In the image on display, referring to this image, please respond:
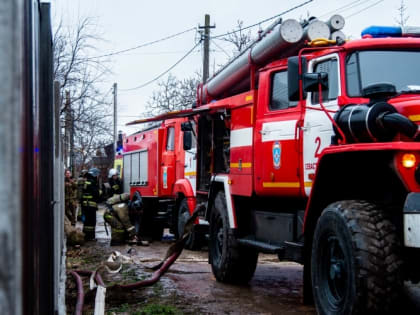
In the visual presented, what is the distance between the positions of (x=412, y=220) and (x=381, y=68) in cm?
212

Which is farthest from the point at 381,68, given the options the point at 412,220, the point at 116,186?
the point at 116,186

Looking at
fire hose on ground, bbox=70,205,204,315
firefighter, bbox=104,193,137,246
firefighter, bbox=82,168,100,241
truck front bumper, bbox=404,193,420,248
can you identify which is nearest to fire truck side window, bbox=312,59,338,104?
truck front bumper, bbox=404,193,420,248

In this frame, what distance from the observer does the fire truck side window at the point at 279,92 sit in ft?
23.3

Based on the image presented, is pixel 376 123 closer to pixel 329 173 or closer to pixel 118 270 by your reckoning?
pixel 329 173

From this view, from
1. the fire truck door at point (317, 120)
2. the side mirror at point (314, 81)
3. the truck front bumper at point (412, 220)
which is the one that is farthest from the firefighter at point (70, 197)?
the truck front bumper at point (412, 220)

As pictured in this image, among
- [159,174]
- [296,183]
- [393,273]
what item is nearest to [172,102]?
[159,174]

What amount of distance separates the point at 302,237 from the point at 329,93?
1.63 meters

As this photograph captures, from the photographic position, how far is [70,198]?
1545cm

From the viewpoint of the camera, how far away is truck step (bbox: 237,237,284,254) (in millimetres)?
6802

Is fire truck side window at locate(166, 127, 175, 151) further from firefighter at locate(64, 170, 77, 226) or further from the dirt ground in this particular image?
the dirt ground

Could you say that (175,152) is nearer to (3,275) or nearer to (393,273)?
A: (393,273)

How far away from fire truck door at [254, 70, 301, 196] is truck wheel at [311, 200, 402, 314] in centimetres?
151

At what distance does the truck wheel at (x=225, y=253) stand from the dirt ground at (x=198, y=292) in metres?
0.18

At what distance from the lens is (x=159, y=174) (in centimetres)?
1450
